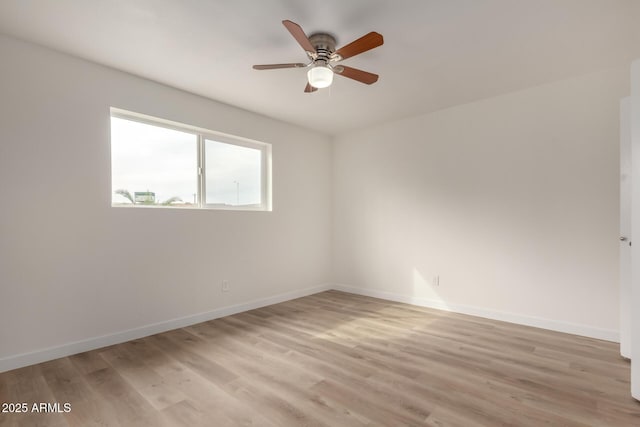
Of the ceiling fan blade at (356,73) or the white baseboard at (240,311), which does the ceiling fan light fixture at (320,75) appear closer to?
the ceiling fan blade at (356,73)

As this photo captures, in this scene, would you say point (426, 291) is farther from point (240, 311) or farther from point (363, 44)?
point (363, 44)

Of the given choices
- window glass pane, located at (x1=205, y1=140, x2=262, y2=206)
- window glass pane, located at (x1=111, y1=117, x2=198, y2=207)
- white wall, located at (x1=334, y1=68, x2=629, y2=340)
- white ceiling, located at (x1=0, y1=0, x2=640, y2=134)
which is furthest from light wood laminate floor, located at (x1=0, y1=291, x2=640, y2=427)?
white ceiling, located at (x1=0, y1=0, x2=640, y2=134)

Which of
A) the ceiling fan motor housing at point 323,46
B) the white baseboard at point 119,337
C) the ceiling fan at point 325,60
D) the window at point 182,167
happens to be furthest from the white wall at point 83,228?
the ceiling fan motor housing at point 323,46

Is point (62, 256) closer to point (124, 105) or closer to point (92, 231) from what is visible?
point (92, 231)

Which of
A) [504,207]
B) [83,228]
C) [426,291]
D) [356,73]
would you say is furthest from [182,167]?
[504,207]

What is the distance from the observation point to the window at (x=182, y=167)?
3.07m

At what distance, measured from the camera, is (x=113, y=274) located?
2.87 metres

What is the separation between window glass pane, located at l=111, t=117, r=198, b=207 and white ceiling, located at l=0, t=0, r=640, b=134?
21.3 inches

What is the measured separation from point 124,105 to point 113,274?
1576 millimetres

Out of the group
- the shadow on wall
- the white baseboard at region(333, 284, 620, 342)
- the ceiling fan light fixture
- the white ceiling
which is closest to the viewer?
the white ceiling

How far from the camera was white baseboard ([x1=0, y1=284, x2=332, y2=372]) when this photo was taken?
94.3 inches

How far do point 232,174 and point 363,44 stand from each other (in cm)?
246

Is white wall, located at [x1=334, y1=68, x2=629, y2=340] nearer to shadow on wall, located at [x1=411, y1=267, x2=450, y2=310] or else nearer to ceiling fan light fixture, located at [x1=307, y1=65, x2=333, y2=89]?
shadow on wall, located at [x1=411, y1=267, x2=450, y2=310]

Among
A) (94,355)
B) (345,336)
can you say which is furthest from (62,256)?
(345,336)
